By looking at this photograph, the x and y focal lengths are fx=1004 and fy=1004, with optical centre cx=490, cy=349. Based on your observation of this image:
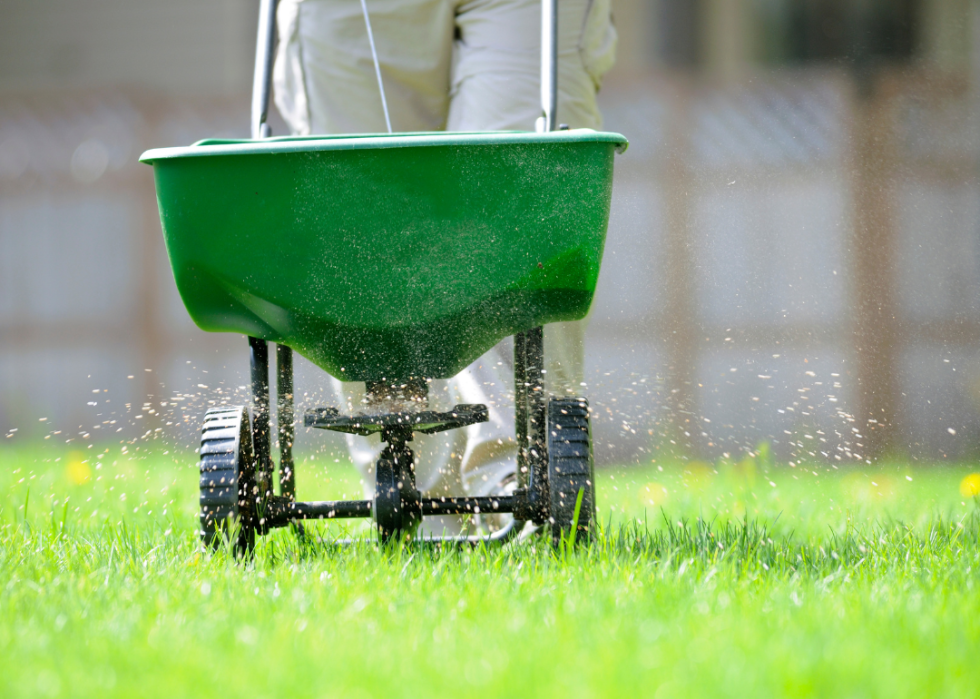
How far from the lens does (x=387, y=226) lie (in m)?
1.50

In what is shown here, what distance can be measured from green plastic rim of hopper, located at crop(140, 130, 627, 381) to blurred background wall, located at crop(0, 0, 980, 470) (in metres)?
1.95

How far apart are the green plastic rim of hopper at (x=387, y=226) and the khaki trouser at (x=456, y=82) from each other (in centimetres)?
43

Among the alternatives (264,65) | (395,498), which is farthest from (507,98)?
(395,498)

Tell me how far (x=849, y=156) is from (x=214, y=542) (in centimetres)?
328

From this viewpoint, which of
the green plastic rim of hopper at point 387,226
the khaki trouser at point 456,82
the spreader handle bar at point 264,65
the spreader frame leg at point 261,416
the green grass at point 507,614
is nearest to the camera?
the green grass at point 507,614

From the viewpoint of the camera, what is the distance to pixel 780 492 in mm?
2650

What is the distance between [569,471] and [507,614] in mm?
467

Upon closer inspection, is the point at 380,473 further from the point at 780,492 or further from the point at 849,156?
the point at 849,156

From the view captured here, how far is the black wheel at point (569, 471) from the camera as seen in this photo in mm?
1596

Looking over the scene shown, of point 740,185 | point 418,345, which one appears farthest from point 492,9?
point 740,185

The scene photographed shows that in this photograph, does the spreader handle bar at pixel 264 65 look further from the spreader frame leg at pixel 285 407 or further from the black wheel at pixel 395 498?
the black wheel at pixel 395 498

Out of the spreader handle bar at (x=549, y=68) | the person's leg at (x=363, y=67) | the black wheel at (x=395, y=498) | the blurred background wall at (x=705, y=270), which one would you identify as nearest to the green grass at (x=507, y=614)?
the black wheel at (x=395, y=498)

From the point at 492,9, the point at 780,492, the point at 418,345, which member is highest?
the point at 492,9

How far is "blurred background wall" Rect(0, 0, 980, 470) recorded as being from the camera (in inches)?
156
